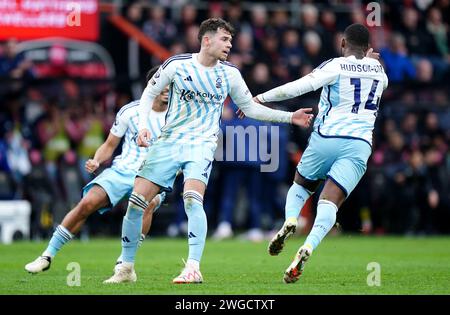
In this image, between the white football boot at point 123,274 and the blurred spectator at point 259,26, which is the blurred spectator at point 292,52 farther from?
the white football boot at point 123,274

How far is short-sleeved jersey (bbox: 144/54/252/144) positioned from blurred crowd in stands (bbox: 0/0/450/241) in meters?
9.34

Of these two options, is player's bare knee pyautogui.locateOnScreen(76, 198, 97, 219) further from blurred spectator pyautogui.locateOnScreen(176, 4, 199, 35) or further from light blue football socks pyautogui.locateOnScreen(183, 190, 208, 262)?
blurred spectator pyautogui.locateOnScreen(176, 4, 199, 35)

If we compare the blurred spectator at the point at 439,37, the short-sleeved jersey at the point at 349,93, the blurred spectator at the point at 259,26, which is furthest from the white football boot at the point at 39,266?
the blurred spectator at the point at 439,37

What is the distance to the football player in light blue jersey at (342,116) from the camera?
1091 centimetres

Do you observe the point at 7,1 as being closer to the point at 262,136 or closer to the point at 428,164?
the point at 262,136

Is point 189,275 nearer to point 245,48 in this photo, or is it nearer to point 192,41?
point 192,41

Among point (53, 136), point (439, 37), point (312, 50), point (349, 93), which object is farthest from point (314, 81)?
point (439, 37)

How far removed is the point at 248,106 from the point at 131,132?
1.80 meters

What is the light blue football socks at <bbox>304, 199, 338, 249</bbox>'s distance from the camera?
34.8ft

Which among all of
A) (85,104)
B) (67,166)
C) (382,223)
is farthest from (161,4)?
(382,223)

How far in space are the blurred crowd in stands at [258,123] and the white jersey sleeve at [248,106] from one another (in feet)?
29.4

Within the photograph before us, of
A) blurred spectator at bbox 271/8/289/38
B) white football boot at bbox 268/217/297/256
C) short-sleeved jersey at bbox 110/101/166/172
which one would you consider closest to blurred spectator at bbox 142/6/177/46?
blurred spectator at bbox 271/8/289/38

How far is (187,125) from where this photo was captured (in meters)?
10.8

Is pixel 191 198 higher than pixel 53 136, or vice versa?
pixel 53 136
